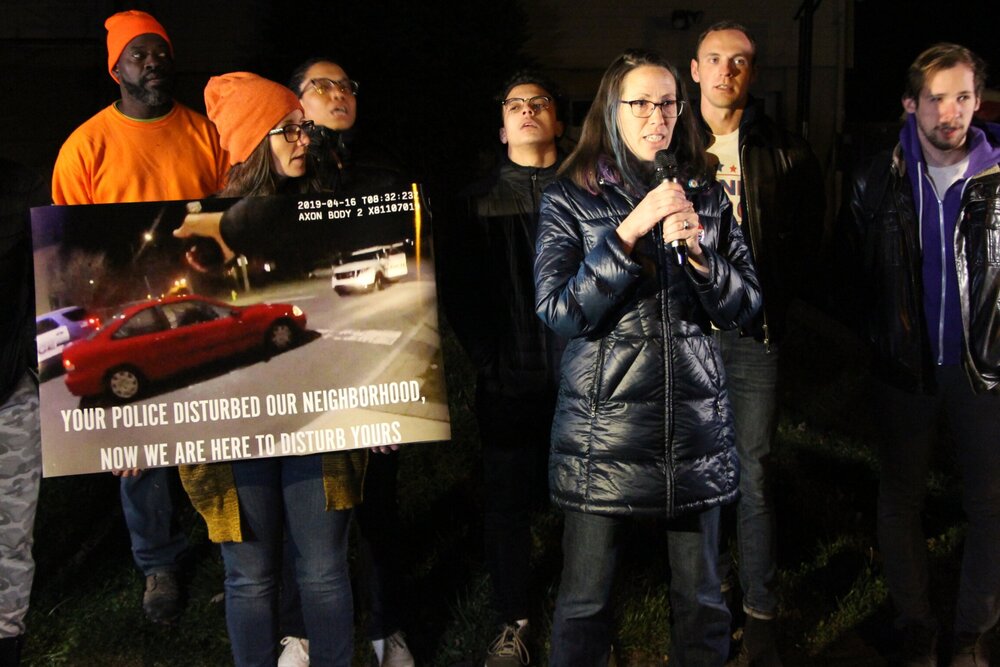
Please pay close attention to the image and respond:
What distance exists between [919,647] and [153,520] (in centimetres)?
326

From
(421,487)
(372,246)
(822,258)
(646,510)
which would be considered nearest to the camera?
(646,510)

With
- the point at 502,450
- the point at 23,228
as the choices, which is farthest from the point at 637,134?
the point at 23,228

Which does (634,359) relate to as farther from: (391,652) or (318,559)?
(391,652)

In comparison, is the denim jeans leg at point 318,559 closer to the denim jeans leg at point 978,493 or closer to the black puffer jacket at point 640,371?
the black puffer jacket at point 640,371

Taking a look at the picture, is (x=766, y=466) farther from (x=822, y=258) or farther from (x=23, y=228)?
(x=23, y=228)

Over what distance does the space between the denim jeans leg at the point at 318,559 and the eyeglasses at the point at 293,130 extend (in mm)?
1035

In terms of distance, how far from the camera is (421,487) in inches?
240

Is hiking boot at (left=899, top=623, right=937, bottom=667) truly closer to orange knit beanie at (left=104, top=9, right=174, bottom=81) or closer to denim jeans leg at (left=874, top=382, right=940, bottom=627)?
denim jeans leg at (left=874, top=382, right=940, bottom=627)

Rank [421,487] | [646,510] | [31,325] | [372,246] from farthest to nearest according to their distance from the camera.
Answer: [421,487], [31,325], [372,246], [646,510]

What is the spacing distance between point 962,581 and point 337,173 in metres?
2.83

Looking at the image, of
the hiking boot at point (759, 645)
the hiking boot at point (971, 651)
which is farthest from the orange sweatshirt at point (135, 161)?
the hiking boot at point (971, 651)

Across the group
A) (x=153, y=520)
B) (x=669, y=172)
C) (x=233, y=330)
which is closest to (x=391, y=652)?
(x=153, y=520)

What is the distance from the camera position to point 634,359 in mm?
3189

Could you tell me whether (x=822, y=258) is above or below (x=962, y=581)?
above
